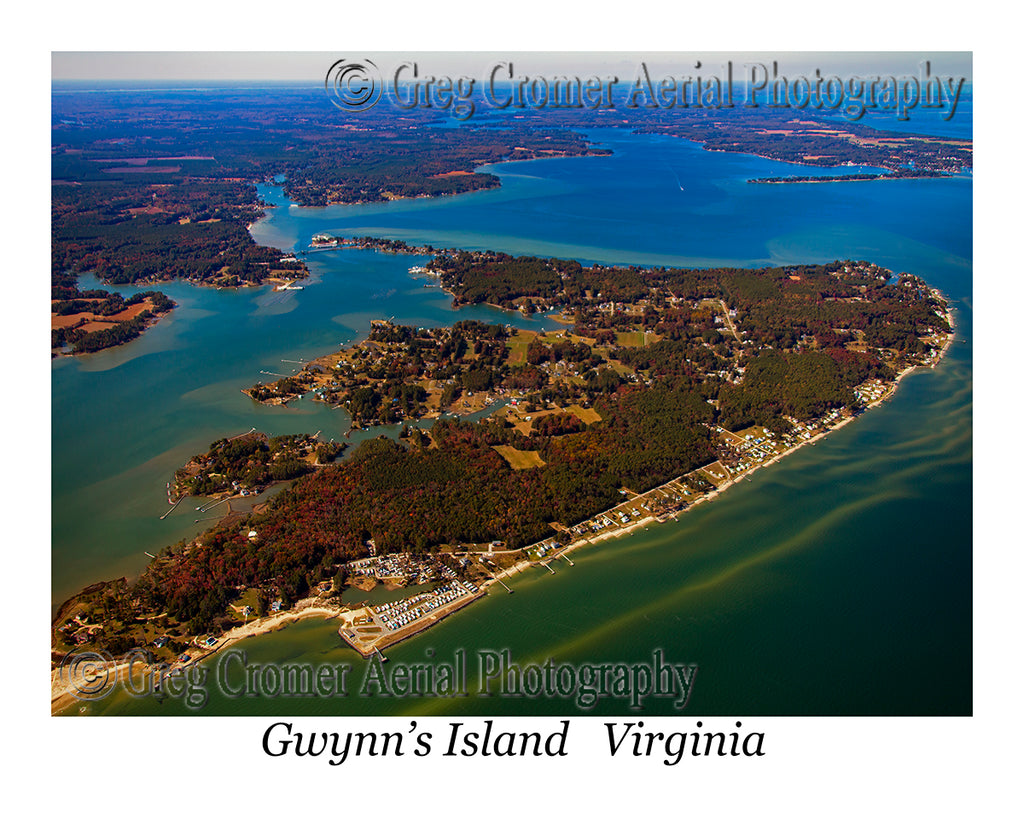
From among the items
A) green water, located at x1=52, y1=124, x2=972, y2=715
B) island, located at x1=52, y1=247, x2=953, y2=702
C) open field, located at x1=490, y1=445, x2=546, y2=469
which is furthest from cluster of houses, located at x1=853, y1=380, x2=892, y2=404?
open field, located at x1=490, y1=445, x2=546, y2=469

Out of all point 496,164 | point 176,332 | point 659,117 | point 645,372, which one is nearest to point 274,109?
point 496,164

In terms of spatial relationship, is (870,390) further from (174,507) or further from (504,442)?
(174,507)

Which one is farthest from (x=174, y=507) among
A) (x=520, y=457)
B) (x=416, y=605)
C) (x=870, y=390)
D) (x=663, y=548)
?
(x=870, y=390)

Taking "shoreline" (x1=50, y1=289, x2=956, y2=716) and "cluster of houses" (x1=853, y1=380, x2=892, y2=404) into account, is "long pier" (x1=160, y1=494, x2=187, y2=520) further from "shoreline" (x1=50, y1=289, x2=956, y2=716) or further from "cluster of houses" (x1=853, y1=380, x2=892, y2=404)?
"cluster of houses" (x1=853, y1=380, x2=892, y2=404)

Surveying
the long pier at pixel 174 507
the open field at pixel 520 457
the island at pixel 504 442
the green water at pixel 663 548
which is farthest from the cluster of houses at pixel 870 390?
the long pier at pixel 174 507

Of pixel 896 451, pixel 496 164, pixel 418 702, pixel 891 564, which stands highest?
pixel 496 164

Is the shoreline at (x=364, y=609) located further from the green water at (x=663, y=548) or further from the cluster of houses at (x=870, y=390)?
the cluster of houses at (x=870, y=390)

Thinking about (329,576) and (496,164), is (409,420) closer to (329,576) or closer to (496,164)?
(329,576)
